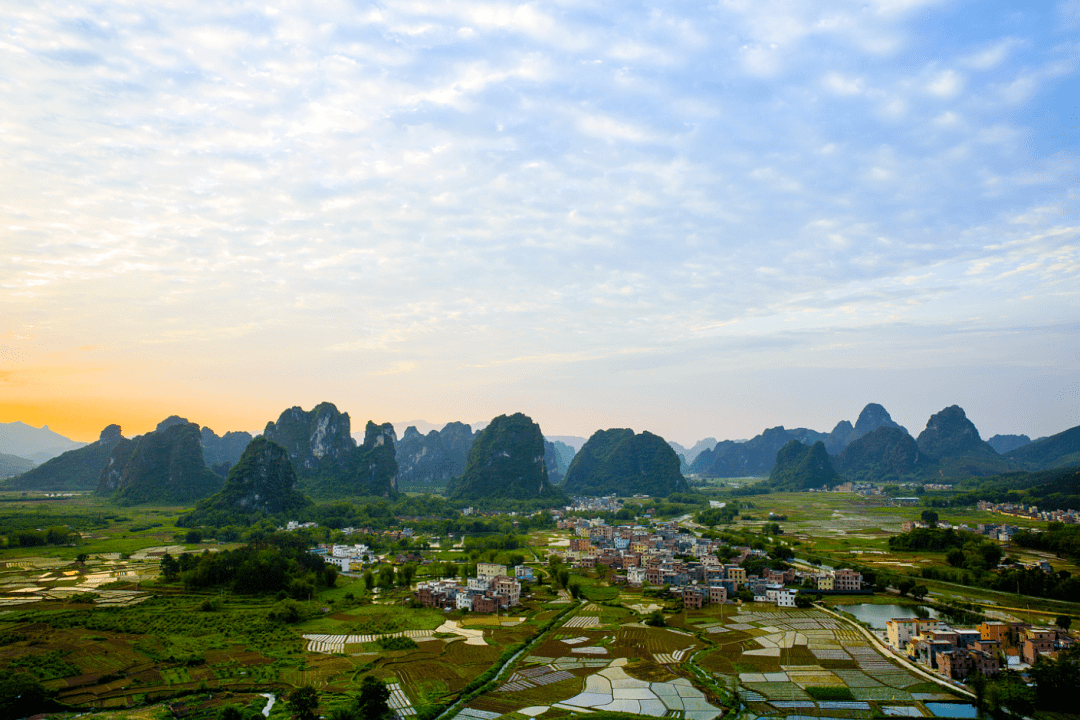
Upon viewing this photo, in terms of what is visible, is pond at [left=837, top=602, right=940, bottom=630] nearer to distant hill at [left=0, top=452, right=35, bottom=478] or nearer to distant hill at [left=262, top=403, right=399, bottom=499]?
distant hill at [left=262, top=403, right=399, bottom=499]

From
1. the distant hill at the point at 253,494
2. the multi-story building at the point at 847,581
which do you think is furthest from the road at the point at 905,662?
the distant hill at the point at 253,494

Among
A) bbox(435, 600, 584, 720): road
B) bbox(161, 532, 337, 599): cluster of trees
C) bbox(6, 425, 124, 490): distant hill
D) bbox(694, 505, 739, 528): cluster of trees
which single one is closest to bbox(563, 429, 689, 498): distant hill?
bbox(694, 505, 739, 528): cluster of trees

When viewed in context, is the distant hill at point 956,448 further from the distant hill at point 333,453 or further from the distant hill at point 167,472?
the distant hill at point 167,472

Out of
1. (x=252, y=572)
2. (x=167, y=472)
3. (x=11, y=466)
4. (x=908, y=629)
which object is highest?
(x=11, y=466)

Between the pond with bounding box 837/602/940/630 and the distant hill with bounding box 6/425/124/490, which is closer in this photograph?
the pond with bounding box 837/602/940/630

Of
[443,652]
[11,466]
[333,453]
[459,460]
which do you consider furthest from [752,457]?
[11,466]

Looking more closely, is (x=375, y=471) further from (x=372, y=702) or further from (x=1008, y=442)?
(x=1008, y=442)

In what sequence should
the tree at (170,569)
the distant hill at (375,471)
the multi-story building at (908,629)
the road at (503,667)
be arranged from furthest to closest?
the distant hill at (375,471)
the tree at (170,569)
the multi-story building at (908,629)
the road at (503,667)
